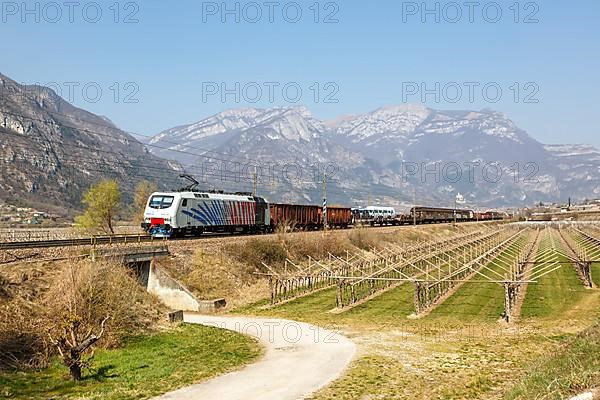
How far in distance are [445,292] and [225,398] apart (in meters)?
27.6

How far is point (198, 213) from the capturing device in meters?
49.8

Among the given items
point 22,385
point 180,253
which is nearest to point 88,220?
point 180,253

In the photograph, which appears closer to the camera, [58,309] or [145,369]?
[145,369]

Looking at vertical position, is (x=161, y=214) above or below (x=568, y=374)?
above

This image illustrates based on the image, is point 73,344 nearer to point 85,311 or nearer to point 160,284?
point 85,311

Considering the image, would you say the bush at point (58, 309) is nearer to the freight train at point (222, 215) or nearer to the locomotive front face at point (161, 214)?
the locomotive front face at point (161, 214)

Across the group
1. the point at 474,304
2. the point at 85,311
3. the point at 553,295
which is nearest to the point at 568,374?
the point at 85,311

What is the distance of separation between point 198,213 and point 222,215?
4.68 m

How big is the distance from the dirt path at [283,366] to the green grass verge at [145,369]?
886 millimetres

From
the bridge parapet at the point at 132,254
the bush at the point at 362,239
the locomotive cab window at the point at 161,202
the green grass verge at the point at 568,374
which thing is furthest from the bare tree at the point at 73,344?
the bush at the point at 362,239

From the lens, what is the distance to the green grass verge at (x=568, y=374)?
12031mm

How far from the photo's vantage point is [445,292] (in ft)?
141

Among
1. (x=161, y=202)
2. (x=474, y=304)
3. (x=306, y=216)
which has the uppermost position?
(x=161, y=202)

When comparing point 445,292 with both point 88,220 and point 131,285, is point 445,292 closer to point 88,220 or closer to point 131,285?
point 131,285
